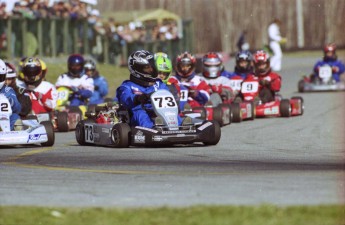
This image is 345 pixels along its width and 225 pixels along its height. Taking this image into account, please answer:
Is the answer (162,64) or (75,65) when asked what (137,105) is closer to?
(162,64)

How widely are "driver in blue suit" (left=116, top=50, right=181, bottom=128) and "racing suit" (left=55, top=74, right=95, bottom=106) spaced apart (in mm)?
5731

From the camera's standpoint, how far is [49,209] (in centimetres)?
822

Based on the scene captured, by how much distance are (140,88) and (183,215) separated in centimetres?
632

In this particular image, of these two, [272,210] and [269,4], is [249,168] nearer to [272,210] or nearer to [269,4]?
[272,210]

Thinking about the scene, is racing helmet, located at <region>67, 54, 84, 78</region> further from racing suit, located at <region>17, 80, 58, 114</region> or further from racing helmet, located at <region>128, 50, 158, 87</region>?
racing helmet, located at <region>128, 50, 158, 87</region>

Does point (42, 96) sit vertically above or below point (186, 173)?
above

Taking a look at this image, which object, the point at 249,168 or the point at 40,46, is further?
the point at 40,46

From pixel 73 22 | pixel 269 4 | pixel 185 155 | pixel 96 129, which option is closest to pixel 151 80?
pixel 96 129

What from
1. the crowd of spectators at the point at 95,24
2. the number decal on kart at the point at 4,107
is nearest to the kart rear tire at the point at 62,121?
the number decal on kart at the point at 4,107

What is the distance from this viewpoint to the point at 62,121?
17.6m

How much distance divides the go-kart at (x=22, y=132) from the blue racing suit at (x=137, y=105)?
1.04 metres

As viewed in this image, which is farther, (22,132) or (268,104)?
(268,104)

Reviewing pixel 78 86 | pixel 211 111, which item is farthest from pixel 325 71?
pixel 211 111

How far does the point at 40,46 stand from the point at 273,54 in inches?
379
